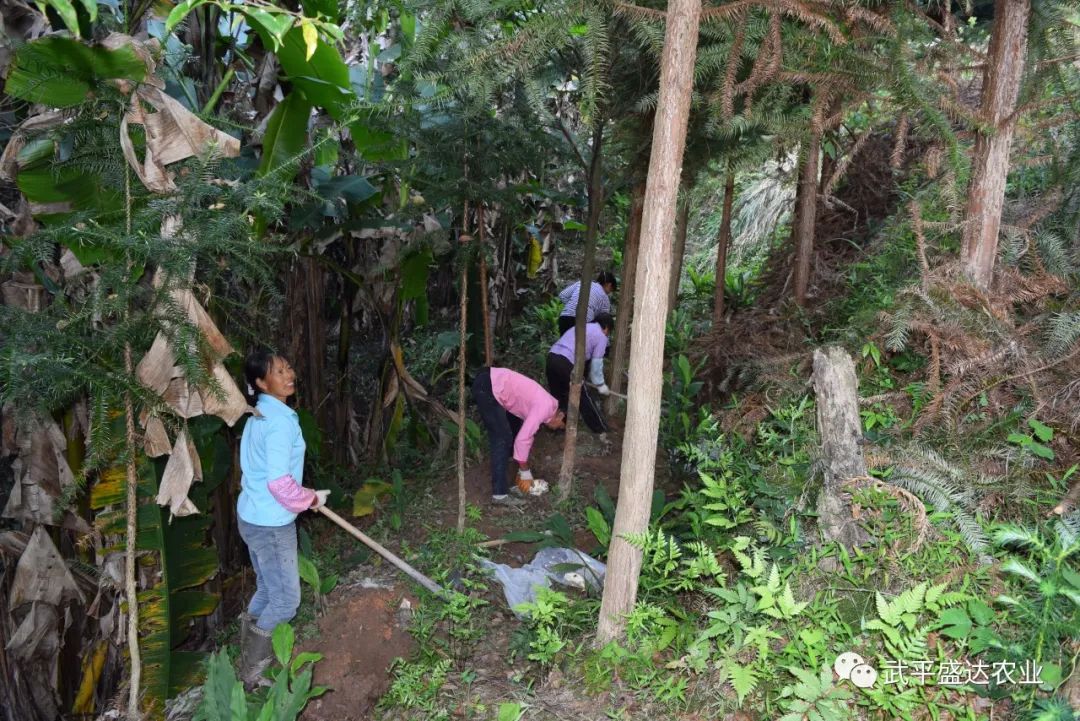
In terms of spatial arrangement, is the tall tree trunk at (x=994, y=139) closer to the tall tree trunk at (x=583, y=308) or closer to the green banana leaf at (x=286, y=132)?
the tall tree trunk at (x=583, y=308)

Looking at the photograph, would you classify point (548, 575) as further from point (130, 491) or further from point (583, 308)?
point (130, 491)

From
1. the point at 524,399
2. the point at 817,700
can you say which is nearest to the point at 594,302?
the point at 524,399

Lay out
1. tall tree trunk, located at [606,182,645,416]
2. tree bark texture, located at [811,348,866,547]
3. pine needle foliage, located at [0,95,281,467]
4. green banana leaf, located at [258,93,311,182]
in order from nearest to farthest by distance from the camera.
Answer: pine needle foliage, located at [0,95,281,467]
tree bark texture, located at [811,348,866,547]
green banana leaf, located at [258,93,311,182]
tall tree trunk, located at [606,182,645,416]

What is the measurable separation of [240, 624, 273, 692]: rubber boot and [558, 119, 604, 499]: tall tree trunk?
2248 millimetres


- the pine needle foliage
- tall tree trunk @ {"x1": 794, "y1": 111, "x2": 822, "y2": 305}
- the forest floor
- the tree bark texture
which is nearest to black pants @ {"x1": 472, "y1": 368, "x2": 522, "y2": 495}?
the forest floor

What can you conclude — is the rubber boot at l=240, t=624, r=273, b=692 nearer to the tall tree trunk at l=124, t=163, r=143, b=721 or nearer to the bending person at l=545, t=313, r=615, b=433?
the tall tree trunk at l=124, t=163, r=143, b=721

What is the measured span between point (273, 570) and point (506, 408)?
6.87 feet

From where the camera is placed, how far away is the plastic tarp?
169 inches

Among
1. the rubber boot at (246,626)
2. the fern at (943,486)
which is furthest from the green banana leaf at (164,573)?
the fern at (943,486)

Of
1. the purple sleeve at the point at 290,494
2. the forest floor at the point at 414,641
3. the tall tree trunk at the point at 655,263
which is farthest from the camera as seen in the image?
the purple sleeve at the point at 290,494

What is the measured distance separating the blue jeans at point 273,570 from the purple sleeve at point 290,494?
0.65ft

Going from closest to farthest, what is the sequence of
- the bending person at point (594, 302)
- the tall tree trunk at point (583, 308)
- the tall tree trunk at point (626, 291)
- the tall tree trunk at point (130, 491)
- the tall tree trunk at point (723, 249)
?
the tall tree trunk at point (130, 491)
the tall tree trunk at point (583, 308)
the tall tree trunk at point (626, 291)
the tall tree trunk at point (723, 249)
the bending person at point (594, 302)

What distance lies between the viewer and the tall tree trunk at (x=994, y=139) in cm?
423

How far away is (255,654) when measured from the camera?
4.23 meters
